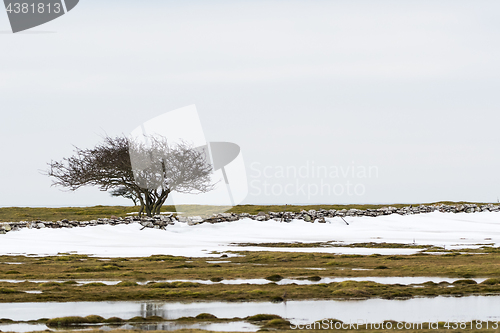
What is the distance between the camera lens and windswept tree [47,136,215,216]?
43.0 meters

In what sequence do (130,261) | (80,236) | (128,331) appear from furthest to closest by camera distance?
(80,236) < (130,261) < (128,331)

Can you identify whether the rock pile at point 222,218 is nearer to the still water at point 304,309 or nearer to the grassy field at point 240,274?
the grassy field at point 240,274

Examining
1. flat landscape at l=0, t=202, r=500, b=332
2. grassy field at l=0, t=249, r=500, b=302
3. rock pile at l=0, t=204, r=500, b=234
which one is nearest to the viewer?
flat landscape at l=0, t=202, r=500, b=332

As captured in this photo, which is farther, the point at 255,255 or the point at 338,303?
the point at 255,255

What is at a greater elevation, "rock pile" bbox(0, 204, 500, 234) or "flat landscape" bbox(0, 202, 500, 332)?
"rock pile" bbox(0, 204, 500, 234)

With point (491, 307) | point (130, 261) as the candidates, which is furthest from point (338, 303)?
point (130, 261)

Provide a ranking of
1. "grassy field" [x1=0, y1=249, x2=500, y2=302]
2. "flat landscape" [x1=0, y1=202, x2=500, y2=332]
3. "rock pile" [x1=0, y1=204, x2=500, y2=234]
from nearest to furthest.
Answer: "flat landscape" [x1=0, y1=202, x2=500, y2=332], "grassy field" [x1=0, y1=249, x2=500, y2=302], "rock pile" [x1=0, y1=204, x2=500, y2=234]

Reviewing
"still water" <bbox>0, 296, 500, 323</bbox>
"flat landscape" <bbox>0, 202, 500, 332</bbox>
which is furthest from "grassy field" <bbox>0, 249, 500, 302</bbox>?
"still water" <bbox>0, 296, 500, 323</bbox>

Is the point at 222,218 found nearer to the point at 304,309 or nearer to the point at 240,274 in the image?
the point at 240,274

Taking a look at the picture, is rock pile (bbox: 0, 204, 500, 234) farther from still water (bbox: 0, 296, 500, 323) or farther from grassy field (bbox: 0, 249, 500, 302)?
still water (bbox: 0, 296, 500, 323)

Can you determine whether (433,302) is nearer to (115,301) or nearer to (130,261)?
(115,301)

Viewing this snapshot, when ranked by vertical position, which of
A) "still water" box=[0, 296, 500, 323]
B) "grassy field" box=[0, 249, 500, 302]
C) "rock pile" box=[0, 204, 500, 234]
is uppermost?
"rock pile" box=[0, 204, 500, 234]

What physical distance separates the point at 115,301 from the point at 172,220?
26116mm

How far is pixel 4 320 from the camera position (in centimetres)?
1204
